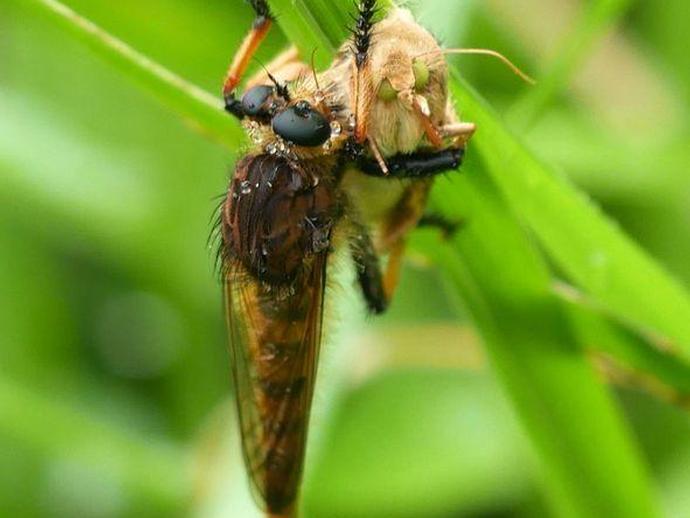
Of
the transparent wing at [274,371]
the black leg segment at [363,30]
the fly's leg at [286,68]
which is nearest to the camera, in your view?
the black leg segment at [363,30]

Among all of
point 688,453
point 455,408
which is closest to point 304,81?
point 455,408

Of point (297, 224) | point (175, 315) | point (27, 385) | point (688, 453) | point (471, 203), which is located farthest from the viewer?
point (175, 315)

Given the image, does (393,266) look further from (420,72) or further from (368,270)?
(420,72)

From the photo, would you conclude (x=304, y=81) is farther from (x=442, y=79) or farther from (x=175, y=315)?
(x=175, y=315)

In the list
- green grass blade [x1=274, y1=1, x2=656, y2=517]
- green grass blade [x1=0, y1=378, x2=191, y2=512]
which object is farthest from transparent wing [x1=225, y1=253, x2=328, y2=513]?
green grass blade [x1=0, y1=378, x2=191, y2=512]

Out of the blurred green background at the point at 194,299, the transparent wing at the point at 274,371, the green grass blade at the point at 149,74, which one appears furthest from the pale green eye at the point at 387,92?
the blurred green background at the point at 194,299

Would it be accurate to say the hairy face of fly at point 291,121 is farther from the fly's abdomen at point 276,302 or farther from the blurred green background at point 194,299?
the blurred green background at point 194,299
